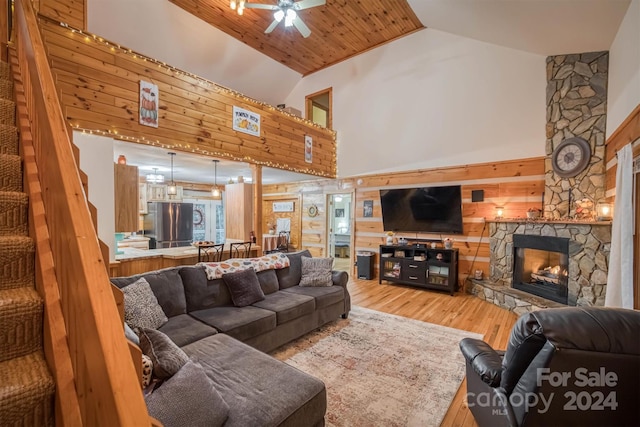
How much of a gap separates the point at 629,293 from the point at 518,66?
12.4 feet

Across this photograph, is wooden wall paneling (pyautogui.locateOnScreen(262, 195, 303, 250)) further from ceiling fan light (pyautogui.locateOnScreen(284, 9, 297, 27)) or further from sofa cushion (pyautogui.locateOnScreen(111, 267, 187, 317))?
sofa cushion (pyautogui.locateOnScreen(111, 267, 187, 317))

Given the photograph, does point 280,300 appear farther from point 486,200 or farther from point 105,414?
point 486,200

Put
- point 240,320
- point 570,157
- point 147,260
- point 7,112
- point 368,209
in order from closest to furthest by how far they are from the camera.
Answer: point 7,112, point 240,320, point 570,157, point 147,260, point 368,209

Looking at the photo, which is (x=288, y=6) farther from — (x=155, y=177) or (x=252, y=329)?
(x=155, y=177)

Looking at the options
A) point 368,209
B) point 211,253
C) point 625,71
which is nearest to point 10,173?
point 211,253

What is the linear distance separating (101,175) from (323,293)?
10.4ft

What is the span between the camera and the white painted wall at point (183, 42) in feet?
13.6

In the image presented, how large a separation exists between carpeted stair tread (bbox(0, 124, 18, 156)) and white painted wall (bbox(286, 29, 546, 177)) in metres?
5.62

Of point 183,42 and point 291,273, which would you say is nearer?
point 291,273

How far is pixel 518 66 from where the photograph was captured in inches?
186

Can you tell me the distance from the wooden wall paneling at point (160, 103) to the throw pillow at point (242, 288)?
2.04 m

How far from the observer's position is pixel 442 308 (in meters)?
4.45

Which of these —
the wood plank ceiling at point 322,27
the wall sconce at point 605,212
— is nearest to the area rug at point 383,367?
the wall sconce at point 605,212

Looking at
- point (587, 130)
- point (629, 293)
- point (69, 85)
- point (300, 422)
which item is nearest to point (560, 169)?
point (587, 130)
